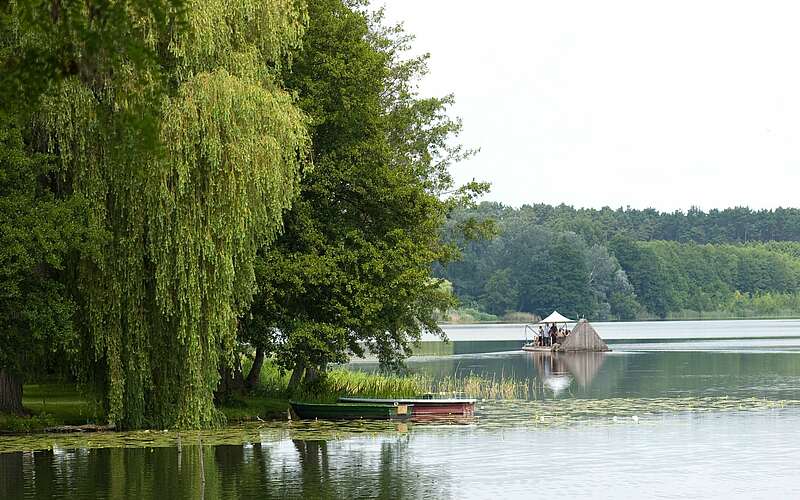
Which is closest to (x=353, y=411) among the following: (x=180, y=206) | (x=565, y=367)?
(x=180, y=206)

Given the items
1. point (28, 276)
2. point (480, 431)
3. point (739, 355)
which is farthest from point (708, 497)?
point (739, 355)

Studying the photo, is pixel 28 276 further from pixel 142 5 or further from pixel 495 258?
pixel 495 258

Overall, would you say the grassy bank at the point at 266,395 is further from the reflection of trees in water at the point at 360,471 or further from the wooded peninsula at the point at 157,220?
the reflection of trees in water at the point at 360,471

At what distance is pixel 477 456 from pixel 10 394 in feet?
44.6

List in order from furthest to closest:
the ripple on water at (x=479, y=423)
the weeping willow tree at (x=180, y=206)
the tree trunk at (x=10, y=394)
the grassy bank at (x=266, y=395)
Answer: the grassy bank at (x=266, y=395), the tree trunk at (x=10, y=394), the ripple on water at (x=479, y=423), the weeping willow tree at (x=180, y=206)

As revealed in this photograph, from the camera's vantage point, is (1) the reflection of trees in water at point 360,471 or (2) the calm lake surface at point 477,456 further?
(2) the calm lake surface at point 477,456

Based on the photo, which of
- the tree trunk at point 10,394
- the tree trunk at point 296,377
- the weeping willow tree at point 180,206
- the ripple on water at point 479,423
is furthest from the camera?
the tree trunk at point 296,377

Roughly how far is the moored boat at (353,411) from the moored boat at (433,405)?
5.2 inches

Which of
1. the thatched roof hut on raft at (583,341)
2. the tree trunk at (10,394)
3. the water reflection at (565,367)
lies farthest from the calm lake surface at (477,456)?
the thatched roof hut on raft at (583,341)

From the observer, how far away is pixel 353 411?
38750 millimetres

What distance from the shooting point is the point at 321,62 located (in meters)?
39.6

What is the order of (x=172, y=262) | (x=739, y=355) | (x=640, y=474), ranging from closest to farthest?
(x=640, y=474) < (x=172, y=262) < (x=739, y=355)

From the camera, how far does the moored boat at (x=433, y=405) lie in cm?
3875

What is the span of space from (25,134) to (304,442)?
11137 millimetres
